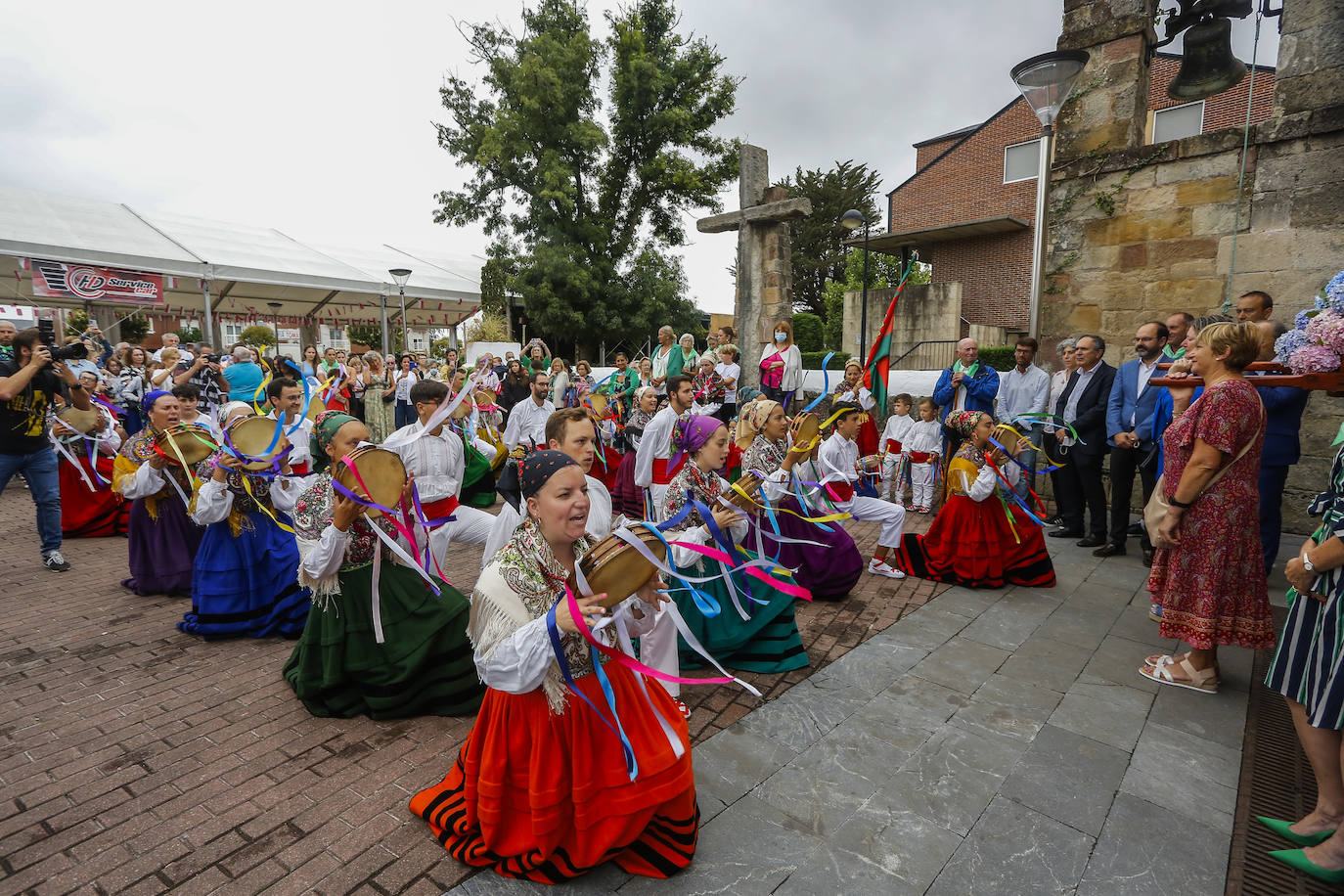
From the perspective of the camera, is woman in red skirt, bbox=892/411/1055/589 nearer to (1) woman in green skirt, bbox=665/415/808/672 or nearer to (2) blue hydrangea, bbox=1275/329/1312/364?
(2) blue hydrangea, bbox=1275/329/1312/364

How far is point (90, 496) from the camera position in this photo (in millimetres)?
7629

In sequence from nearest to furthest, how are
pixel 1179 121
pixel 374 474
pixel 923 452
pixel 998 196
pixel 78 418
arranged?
pixel 374 474 → pixel 78 418 → pixel 923 452 → pixel 1179 121 → pixel 998 196

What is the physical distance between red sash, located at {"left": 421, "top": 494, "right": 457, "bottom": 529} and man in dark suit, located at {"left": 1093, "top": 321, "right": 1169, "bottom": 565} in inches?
244

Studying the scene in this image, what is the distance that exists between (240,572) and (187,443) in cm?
109

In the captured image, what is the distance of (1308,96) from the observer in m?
6.48

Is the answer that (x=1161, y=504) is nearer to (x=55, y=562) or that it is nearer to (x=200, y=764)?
(x=200, y=764)

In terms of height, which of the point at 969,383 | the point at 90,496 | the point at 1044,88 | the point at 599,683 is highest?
the point at 1044,88

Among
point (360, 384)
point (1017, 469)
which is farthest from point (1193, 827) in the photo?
point (360, 384)

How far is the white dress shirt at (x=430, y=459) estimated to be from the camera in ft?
15.4

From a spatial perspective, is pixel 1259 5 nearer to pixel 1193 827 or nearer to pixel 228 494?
pixel 1193 827

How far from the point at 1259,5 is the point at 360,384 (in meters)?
13.9

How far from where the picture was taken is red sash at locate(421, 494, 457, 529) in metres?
4.69

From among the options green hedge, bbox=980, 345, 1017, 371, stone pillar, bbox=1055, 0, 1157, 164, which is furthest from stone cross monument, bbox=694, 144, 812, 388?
green hedge, bbox=980, 345, 1017, 371

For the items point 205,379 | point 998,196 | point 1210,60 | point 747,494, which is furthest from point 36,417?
point 998,196
